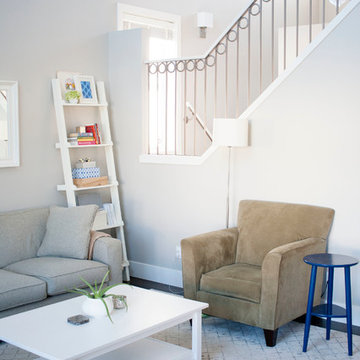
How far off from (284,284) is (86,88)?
2.72 metres

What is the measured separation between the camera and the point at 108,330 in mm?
3061

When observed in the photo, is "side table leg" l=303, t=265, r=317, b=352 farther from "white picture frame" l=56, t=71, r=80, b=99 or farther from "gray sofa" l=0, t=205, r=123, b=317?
"white picture frame" l=56, t=71, r=80, b=99

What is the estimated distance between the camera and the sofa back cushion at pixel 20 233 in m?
4.56

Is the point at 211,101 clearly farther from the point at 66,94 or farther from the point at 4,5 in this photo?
the point at 4,5

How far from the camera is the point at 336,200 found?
14.2ft

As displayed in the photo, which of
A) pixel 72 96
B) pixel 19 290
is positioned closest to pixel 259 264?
pixel 19 290

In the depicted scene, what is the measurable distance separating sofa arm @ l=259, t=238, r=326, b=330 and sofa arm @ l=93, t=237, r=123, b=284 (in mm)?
1270

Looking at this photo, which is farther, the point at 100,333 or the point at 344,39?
the point at 344,39

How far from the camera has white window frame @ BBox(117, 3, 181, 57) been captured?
586 centimetres

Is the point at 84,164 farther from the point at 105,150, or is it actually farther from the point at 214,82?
the point at 214,82

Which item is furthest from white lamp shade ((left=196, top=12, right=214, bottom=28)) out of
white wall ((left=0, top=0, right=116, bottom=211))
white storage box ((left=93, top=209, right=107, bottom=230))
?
white storage box ((left=93, top=209, right=107, bottom=230))

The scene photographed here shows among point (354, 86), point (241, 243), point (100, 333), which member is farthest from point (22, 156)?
point (354, 86)

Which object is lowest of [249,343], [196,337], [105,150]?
[249,343]

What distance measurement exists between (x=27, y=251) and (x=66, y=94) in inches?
58.3
